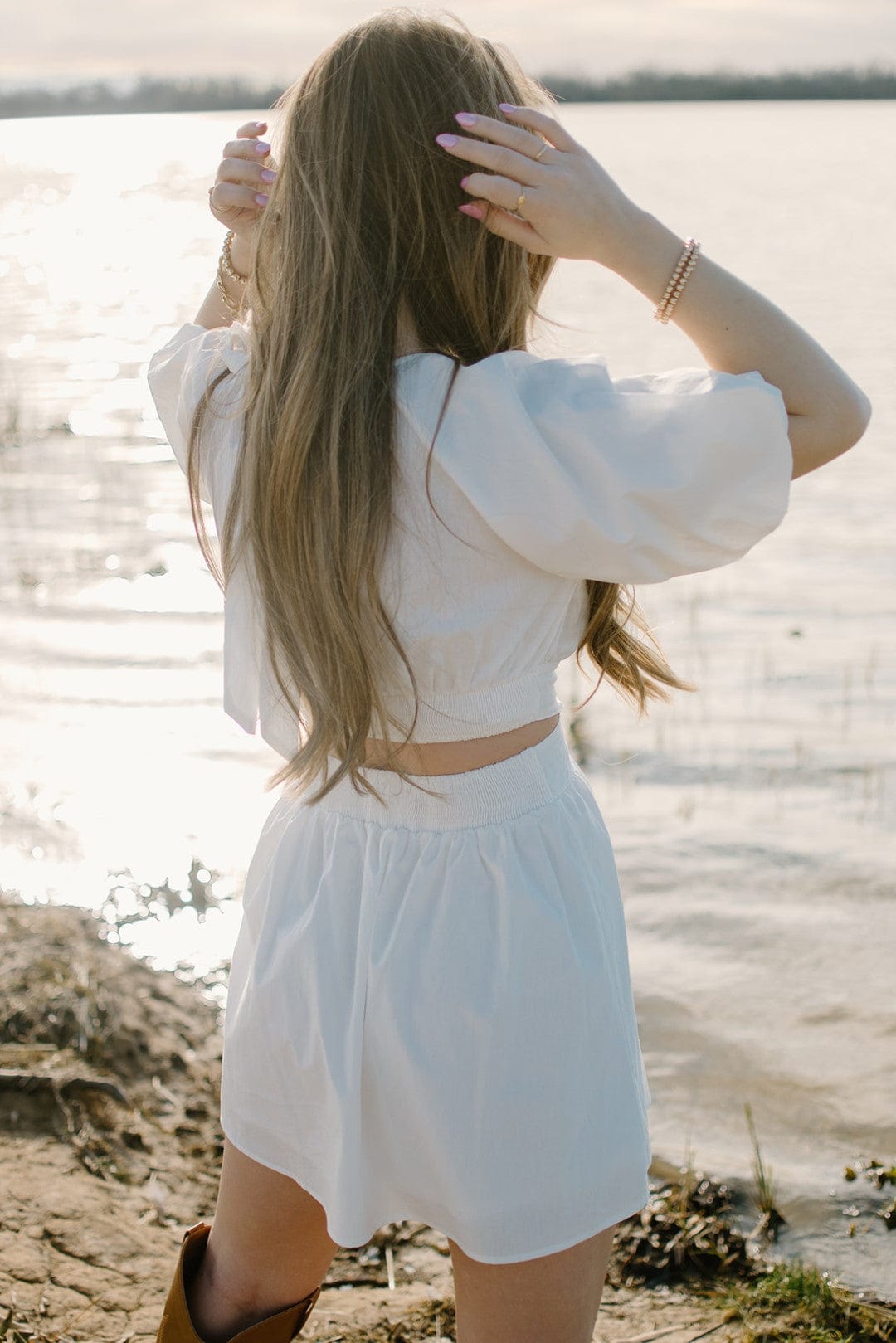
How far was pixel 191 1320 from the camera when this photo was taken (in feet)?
6.59

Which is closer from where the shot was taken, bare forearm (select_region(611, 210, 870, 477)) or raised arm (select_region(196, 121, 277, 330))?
bare forearm (select_region(611, 210, 870, 477))

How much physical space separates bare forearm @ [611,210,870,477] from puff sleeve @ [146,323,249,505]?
0.55 m

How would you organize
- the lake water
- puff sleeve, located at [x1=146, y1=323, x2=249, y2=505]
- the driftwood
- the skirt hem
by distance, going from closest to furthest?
the skirt hem < puff sleeve, located at [x1=146, y1=323, x2=249, y2=505] < the driftwood < the lake water

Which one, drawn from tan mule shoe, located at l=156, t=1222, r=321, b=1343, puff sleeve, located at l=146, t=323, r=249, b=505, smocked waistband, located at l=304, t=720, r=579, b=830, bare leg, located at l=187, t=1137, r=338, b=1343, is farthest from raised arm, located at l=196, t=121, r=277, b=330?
tan mule shoe, located at l=156, t=1222, r=321, b=1343

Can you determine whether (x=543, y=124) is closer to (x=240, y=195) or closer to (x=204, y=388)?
(x=240, y=195)

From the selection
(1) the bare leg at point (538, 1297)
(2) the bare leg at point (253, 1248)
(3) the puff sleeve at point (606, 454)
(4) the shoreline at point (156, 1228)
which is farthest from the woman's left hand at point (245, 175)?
(4) the shoreline at point (156, 1228)

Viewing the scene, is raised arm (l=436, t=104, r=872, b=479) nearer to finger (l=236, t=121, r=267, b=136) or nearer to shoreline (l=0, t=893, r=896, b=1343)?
finger (l=236, t=121, r=267, b=136)

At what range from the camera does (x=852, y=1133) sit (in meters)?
3.66

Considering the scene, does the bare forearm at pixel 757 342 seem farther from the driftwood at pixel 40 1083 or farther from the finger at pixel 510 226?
the driftwood at pixel 40 1083

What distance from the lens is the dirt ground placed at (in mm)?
2758

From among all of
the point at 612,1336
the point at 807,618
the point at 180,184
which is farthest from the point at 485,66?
the point at 180,184

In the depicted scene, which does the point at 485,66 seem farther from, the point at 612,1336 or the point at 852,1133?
the point at 852,1133

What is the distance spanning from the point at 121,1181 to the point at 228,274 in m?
1.99

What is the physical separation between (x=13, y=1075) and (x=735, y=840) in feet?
9.23
